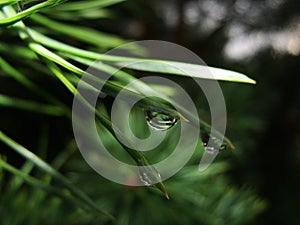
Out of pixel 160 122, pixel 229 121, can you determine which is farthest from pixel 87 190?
pixel 160 122

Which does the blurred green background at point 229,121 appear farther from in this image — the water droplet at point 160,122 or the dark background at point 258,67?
the water droplet at point 160,122

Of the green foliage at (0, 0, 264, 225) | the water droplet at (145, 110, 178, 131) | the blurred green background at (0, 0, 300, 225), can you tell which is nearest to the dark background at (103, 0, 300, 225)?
the blurred green background at (0, 0, 300, 225)

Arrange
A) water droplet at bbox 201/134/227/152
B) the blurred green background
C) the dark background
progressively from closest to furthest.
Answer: water droplet at bbox 201/134/227/152, the blurred green background, the dark background

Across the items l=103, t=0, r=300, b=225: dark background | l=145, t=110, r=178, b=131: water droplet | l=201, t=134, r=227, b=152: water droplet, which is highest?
l=145, t=110, r=178, b=131: water droplet

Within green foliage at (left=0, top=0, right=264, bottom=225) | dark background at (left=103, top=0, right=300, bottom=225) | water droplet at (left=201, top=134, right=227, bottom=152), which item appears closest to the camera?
water droplet at (left=201, top=134, right=227, bottom=152)

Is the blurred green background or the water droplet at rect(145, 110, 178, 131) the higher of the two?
the water droplet at rect(145, 110, 178, 131)

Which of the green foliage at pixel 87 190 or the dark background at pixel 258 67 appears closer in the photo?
the green foliage at pixel 87 190

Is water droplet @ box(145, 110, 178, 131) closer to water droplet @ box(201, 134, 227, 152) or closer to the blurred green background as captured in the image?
water droplet @ box(201, 134, 227, 152)

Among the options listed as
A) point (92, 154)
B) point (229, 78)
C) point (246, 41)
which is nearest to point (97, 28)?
point (92, 154)

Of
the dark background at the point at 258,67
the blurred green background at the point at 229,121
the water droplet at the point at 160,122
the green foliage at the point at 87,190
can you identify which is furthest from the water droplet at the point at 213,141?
the dark background at the point at 258,67

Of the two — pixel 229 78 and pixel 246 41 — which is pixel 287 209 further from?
pixel 229 78
